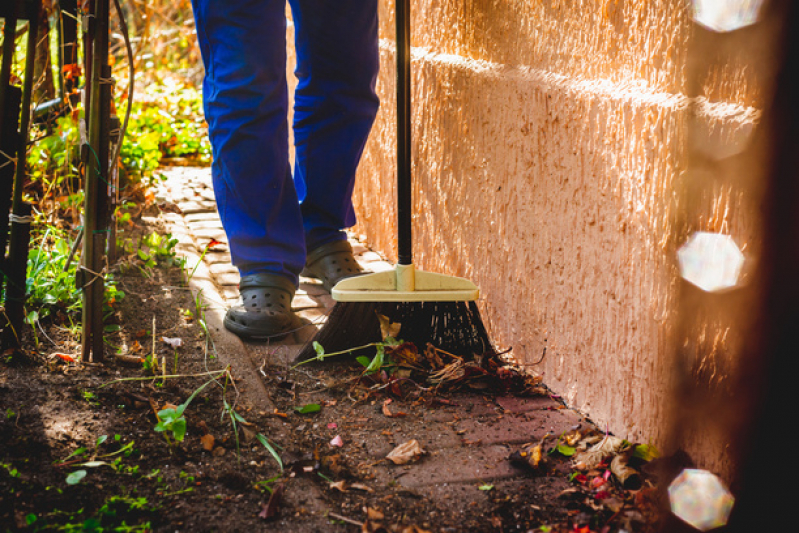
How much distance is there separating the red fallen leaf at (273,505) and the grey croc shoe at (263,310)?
3.14 feet

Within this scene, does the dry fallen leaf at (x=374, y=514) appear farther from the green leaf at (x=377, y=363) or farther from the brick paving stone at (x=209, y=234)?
the brick paving stone at (x=209, y=234)

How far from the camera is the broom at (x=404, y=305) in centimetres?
222

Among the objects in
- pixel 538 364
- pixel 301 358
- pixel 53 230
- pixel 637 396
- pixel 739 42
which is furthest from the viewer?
pixel 53 230

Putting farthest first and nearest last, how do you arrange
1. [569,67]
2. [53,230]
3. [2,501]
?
[53,230], [569,67], [2,501]

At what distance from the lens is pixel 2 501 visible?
4.83 ft

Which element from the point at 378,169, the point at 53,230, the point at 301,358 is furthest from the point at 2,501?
the point at 378,169

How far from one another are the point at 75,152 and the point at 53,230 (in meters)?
0.53

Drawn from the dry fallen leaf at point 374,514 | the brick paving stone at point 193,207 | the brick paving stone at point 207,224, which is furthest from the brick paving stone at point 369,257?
the dry fallen leaf at point 374,514

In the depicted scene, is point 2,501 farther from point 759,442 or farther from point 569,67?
point 569,67

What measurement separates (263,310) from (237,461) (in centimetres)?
85

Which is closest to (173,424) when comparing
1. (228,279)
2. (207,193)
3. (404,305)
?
(404,305)

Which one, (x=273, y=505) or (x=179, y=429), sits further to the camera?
(x=179, y=429)

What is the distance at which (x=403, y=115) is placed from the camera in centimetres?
230

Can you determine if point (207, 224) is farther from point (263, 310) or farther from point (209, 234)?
point (263, 310)
